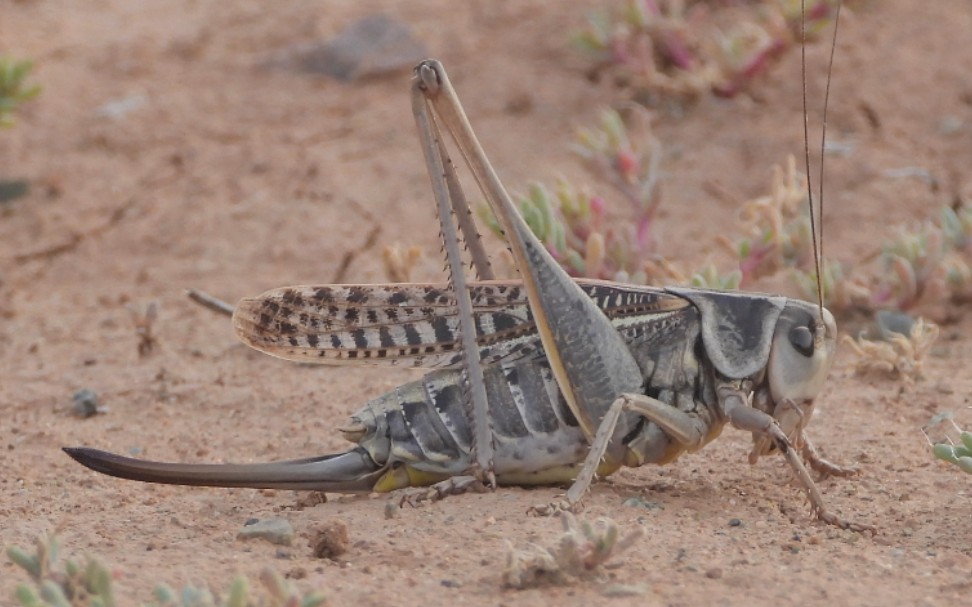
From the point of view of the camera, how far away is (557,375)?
294cm

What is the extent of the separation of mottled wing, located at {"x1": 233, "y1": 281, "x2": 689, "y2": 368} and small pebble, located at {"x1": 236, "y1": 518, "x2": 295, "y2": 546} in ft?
1.55

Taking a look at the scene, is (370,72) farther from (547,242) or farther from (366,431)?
(366,431)

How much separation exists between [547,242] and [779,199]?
0.81m

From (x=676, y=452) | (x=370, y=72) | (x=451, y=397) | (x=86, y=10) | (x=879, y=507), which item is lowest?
(x=879, y=507)

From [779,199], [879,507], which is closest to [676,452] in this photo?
[879,507]

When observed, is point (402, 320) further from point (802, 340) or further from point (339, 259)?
point (339, 259)

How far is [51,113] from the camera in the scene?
628cm

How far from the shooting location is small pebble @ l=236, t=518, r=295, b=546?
8.99 feet

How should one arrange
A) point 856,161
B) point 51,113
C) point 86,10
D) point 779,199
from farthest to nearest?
point 86,10 < point 51,113 < point 856,161 < point 779,199

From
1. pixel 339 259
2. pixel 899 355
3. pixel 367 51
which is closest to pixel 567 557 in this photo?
pixel 899 355

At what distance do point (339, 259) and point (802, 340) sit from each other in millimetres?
2382

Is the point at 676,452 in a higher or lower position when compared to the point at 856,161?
lower

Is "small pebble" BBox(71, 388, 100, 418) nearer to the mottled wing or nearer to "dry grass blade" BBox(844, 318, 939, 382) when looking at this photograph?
the mottled wing

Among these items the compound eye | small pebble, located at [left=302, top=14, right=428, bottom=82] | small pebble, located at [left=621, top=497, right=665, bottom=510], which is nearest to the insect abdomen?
small pebble, located at [left=621, top=497, right=665, bottom=510]
